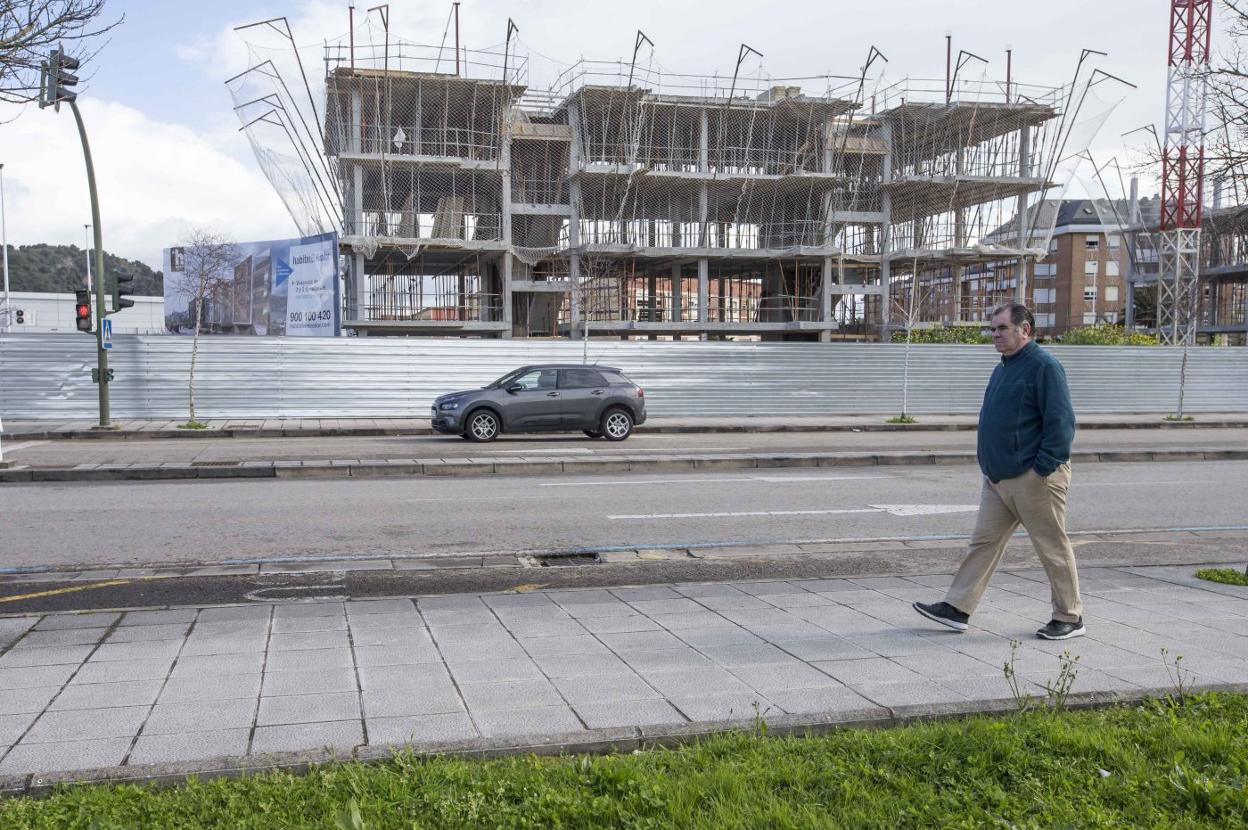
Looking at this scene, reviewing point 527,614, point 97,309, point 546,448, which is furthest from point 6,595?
point 97,309

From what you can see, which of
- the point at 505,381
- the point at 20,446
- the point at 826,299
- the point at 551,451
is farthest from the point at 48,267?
the point at 551,451

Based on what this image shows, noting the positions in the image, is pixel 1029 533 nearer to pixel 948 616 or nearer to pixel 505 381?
pixel 948 616

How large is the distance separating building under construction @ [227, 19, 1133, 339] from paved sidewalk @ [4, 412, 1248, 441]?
2331cm

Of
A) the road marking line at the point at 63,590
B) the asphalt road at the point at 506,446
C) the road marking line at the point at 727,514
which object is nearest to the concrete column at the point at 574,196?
the asphalt road at the point at 506,446

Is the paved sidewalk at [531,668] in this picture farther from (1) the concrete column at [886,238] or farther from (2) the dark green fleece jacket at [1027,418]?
(1) the concrete column at [886,238]

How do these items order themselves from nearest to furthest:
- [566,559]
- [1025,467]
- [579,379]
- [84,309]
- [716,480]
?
[1025,467] < [566,559] < [716,480] < [579,379] < [84,309]

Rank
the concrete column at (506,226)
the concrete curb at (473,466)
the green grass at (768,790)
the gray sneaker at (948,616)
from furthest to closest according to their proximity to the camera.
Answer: the concrete column at (506,226), the concrete curb at (473,466), the gray sneaker at (948,616), the green grass at (768,790)

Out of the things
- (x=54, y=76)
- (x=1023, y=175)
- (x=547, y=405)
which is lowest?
(x=547, y=405)

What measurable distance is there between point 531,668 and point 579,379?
1591cm

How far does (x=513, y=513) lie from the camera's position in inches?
433

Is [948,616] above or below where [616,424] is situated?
above

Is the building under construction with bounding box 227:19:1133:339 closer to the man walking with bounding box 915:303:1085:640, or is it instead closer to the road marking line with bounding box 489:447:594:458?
the road marking line with bounding box 489:447:594:458

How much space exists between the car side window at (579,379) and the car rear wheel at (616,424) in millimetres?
642

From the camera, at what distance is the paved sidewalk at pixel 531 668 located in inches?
163
